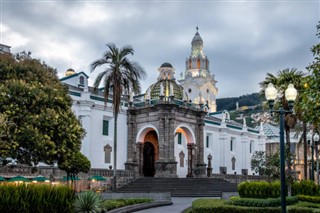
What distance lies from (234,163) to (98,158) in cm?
2150

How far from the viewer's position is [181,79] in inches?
3147

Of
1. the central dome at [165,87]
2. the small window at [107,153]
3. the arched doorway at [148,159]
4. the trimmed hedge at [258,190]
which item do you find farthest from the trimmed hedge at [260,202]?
the arched doorway at [148,159]

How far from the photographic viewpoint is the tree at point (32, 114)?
19.7 meters

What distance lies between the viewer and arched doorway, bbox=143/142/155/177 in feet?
138

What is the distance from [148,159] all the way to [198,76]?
35572 mm

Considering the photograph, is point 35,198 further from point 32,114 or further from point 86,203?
point 32,114

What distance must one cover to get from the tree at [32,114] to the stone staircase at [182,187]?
12437mm

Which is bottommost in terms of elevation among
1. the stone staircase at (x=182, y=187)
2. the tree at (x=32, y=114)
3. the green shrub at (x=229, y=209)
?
the stone staircase at (x=182, y=187)

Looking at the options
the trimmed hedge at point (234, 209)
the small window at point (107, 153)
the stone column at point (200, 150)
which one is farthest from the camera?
the stone column at point (200, 150)

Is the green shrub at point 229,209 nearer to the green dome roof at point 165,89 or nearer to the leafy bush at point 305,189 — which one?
the leafy bush at point 305,189

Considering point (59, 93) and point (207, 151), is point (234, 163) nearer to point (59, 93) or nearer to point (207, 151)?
point (207, 151)

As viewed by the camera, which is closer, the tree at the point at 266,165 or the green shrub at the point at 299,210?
the green shrub at the point at 299,210

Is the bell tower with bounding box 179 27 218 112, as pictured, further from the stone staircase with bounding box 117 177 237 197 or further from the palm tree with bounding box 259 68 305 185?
the palm tree with bounding box 259 68 305 185

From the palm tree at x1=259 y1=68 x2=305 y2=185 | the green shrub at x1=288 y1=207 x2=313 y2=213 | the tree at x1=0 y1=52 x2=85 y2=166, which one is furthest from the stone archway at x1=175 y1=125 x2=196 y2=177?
the green shrub at x1=288 y1=207 x2=313 y2=213
